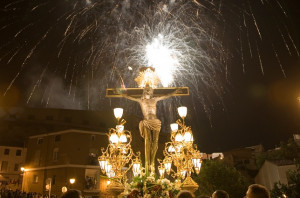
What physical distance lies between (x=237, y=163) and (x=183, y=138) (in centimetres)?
3968

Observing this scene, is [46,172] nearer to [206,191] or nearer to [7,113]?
[7,113]

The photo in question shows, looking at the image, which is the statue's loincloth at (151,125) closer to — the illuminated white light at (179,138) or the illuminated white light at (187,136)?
the illuminated white light at (179,138)

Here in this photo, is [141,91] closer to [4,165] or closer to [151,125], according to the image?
[151,125]

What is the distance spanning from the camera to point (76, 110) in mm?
42562

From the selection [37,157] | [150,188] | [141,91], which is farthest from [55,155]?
[150,188]

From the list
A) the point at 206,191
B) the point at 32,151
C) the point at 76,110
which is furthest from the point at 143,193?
the point at 76,110

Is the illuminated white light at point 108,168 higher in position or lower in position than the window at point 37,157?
lower

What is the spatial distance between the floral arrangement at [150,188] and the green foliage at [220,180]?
24.9m

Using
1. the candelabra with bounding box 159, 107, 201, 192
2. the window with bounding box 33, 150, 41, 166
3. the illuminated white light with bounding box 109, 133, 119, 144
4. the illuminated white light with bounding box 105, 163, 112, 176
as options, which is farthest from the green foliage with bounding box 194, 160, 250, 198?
the illuminated white light with bounding box 109, 133, 119, 144

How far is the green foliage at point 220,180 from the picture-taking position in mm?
31152

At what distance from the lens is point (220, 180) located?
31969 millimetres

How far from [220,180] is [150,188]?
2629cm

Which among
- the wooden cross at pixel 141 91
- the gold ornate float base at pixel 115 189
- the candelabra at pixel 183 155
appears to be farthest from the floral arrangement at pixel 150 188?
the wooden cross at pixel 141 91

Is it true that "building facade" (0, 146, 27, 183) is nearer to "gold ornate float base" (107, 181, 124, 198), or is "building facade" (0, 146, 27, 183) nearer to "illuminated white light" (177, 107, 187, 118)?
"gold ornate float base" (107, 181, 124, 198)
